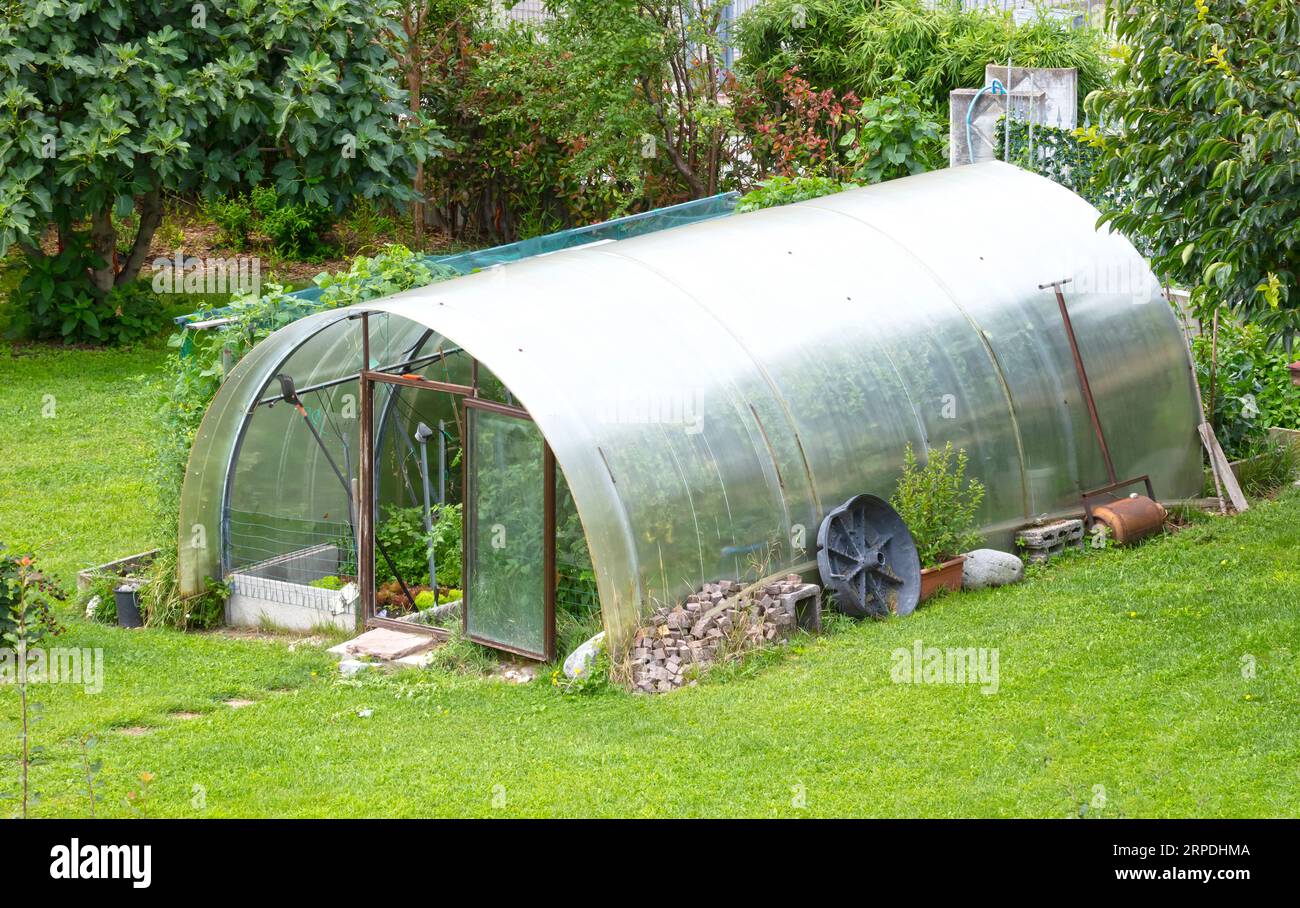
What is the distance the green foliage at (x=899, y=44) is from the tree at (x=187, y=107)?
18.6ft

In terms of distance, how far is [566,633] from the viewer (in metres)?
11.0

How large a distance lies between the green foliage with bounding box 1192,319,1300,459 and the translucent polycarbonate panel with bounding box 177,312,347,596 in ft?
27.7

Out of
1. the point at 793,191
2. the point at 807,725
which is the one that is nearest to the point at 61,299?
the point at 793,191

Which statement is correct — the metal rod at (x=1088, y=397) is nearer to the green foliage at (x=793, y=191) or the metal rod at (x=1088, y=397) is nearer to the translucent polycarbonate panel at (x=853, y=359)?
the translucent polycarbonate panel at (x=853, y=359)

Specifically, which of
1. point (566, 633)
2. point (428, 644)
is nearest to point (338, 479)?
point (428, 644)

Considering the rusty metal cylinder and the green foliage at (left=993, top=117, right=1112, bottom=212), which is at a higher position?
the green foliage at (left=993, top=117, right=1112, bottom=212)

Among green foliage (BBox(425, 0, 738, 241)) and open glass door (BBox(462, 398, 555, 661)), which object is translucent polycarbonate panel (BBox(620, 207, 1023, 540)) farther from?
green foliage (BBox(425, 0, 738, 241))

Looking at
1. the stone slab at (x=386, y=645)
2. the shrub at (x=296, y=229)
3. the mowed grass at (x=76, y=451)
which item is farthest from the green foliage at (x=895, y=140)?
the shrub at (x=296, y=229)

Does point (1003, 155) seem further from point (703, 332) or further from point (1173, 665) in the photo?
point (1173, 665)

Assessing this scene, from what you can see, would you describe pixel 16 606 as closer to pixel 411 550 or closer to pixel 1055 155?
pixel 411 550

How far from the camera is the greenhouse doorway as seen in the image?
11047mm

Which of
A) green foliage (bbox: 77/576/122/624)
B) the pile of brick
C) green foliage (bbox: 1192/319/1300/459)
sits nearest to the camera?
the pile of brick

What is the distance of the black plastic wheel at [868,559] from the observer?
11359 mm

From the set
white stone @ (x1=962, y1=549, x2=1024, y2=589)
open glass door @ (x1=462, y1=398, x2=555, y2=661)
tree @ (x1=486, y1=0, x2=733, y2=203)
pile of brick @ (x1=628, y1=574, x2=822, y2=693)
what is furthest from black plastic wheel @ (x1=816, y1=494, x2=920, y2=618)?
tree @ (x1=486, y1=0, x2=733, y2=203)
